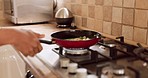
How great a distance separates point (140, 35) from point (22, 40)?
20.6 inches

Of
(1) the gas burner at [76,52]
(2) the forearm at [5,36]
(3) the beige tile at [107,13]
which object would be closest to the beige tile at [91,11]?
(3) the beige tile at [107,13]

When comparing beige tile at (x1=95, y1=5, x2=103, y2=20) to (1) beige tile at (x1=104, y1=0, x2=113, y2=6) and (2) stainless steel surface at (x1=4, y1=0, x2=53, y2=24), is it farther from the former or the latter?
(2) stainless steel surface at (x1=4, y1=0, x2=53, y2=24)

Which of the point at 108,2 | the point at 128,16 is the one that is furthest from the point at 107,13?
the point at 128,16

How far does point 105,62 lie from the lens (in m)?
0.77

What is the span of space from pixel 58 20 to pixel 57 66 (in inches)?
33.4

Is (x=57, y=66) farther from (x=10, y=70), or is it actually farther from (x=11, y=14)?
(x=11, y=14)

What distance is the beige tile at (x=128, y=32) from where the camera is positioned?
3.43ft

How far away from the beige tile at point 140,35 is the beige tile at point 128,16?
51 mm

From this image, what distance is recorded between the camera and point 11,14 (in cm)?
180

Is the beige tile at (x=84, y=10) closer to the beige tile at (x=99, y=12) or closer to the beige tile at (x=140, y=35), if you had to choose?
the beige tile at (x=99, y=12)

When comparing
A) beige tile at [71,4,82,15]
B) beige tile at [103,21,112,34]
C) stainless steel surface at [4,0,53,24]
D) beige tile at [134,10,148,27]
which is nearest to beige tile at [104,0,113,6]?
beige tile at [103,21,112,34]

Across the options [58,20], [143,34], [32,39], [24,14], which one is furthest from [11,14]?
[143,34]

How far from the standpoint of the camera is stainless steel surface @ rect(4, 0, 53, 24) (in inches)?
66.9

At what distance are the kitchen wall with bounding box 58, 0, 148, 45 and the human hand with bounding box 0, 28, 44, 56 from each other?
0.46m
